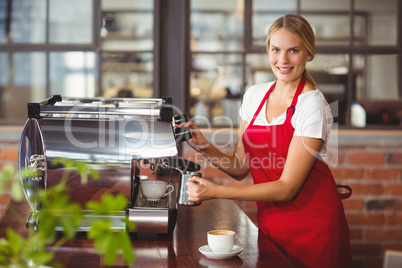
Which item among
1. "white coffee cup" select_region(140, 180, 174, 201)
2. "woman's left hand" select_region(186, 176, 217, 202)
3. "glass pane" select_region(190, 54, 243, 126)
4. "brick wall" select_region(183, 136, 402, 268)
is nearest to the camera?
"woman's left hand" select_region(186, 176, 217, 202)

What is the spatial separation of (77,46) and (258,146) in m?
1.37

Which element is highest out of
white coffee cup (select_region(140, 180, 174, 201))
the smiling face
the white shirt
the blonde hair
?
the blonde hair

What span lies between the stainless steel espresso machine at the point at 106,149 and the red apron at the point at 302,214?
344 millimetres

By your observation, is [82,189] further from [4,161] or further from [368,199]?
[368,199]

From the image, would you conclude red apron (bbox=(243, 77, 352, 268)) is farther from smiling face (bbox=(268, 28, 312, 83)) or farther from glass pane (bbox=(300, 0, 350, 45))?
glass pane (bbox=(300, 0, 350, 45))

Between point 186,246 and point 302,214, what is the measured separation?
0.46 metres

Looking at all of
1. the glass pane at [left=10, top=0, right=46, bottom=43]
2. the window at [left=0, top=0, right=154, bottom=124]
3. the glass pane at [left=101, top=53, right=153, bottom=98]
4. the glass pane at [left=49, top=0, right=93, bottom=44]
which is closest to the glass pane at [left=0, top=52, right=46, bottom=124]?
the window at [left=0, top=0, right=154, bottom=124]

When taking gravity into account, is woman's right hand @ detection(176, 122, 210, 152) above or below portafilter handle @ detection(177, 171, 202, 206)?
above

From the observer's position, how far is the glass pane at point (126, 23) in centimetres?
638

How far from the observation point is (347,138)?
271 centimetres

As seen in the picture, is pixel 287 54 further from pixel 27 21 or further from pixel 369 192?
pixel 27 21

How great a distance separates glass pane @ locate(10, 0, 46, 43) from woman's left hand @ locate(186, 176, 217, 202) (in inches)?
218

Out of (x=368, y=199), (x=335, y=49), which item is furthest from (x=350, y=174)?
(x=335, y=49)

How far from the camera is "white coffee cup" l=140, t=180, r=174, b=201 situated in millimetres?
1663
